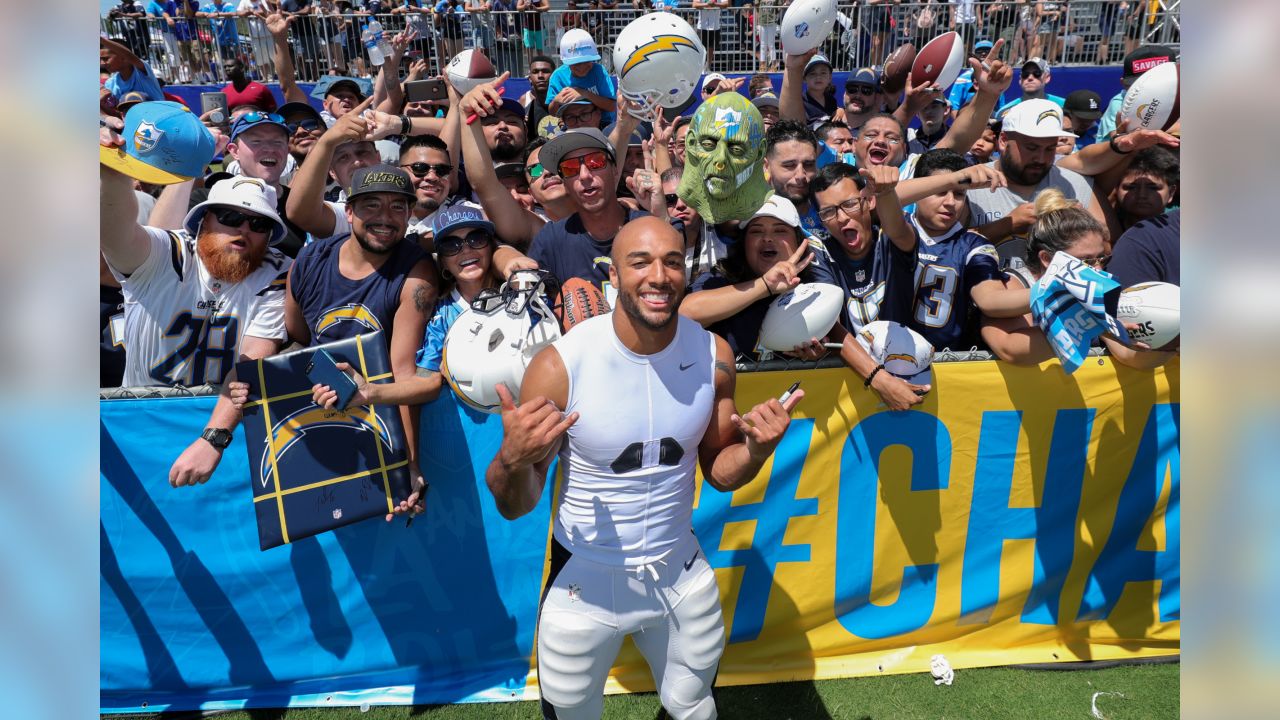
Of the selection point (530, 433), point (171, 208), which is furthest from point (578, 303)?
point (171, 208)

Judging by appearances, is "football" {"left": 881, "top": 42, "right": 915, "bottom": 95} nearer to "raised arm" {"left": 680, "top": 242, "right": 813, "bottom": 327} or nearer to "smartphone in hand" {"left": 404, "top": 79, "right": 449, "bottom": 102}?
"smartphone in hand" {"left": 404, "top": 79, "right": 449, "bottom": 102}

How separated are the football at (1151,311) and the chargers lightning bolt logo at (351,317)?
130 inches

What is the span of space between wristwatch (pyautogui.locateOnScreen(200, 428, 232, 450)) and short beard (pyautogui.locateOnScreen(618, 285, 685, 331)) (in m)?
1.98

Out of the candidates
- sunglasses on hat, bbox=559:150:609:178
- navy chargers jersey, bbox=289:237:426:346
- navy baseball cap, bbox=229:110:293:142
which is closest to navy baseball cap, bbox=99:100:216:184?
navy chargers jersey, bbox=289:237:426:346

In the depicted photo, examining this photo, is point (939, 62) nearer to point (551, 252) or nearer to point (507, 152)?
point (507, 152)

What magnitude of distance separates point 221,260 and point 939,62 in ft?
19.1

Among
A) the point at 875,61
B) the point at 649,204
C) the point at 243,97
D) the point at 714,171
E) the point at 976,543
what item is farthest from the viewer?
the point at 875,61

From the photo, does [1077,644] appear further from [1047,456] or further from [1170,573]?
[1047,456]

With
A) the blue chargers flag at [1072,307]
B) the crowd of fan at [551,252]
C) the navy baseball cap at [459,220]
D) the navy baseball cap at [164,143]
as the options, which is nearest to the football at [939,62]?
the crowd of fan at [551,252]

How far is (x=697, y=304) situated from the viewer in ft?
11.4

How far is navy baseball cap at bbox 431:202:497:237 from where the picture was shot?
12.5 feet

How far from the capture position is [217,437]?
3479 millimetres

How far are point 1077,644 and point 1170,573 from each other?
66 cm
